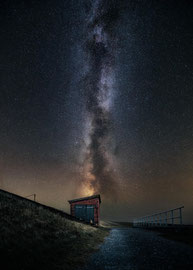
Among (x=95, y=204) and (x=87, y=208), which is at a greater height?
(x=95, y=204)

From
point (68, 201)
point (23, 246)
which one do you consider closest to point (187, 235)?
point (23, 246)

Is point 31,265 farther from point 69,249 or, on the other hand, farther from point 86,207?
point 86,207

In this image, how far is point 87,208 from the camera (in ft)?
91.7

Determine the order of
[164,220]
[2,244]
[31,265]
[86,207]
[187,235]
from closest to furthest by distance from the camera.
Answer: [31,265]
[2,244]
[187,235]
[164,220]
[86,207]

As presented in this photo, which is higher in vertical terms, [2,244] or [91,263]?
[2,244]

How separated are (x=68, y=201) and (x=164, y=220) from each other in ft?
59.7

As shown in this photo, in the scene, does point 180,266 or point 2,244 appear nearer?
point 180,266

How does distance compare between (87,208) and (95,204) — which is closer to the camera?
(87,208)

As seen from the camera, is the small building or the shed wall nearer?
the small building

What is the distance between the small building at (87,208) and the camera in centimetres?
2759

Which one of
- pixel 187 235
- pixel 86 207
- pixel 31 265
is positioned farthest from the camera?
pixel 86 207

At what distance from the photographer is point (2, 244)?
18.3 feet

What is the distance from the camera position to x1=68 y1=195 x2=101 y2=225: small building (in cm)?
2759

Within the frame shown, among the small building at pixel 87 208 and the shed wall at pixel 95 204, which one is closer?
the small building at pixel 87 208
